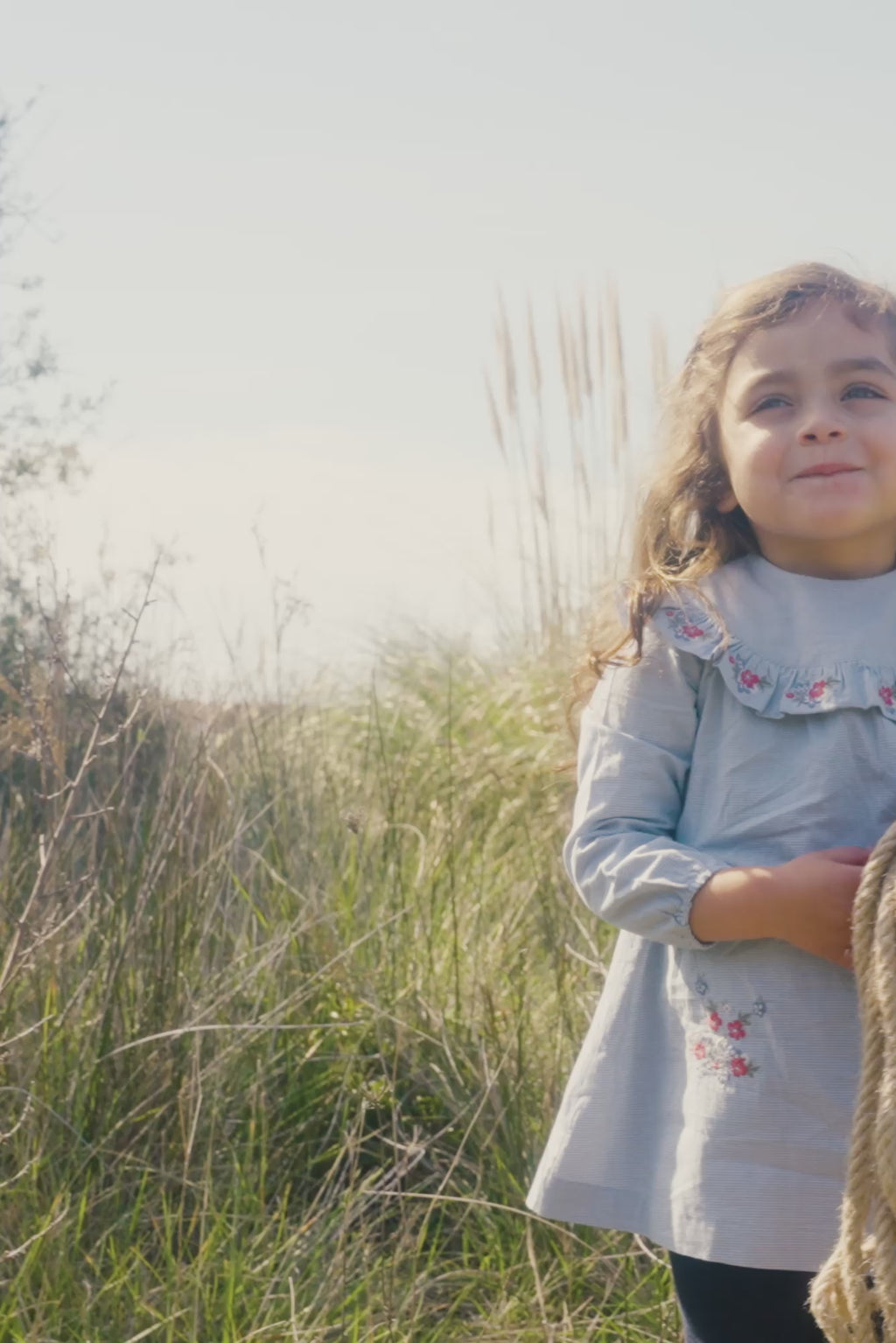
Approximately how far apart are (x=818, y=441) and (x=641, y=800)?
1.53 feet

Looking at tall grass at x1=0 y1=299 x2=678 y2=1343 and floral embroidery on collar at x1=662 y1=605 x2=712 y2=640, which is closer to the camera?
floral embroidery on collar at x1=662 y1=605 x2=712 y2=640

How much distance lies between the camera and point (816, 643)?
1793 millimetres

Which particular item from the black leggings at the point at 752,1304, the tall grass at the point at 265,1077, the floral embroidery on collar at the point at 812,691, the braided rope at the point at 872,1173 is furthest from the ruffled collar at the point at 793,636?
the tall grass at the point at 265,1077

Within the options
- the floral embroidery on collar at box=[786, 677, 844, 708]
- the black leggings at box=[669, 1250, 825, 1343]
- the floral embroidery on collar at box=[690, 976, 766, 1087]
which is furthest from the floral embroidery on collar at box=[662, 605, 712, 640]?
the black leggings at box=[669, 1250, 825, 1343]

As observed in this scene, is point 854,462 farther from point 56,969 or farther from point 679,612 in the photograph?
point 56,969

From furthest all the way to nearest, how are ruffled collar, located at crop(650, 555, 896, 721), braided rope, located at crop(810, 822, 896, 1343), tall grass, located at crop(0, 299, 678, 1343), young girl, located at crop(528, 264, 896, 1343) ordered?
tall grass, located at crop(0, 299, 678, 1343), ruffled collar, located at crop(650, 555, 896, 721), young girl, located at crop(528, 264, 896, 1343), braided rope, located at crop(810, 822, 896, 1343)

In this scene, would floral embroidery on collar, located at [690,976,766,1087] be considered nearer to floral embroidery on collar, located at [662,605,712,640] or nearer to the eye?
floral embroidery on collar, located at [662,605,712,640]

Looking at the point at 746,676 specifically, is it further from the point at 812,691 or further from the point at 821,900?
the point at 821,900

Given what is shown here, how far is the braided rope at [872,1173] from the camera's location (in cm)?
135

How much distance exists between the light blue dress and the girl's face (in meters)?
0.05

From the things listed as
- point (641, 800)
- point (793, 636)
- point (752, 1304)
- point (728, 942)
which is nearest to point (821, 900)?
point (728, 942)

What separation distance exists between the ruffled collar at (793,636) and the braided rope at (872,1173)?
14.4 inches

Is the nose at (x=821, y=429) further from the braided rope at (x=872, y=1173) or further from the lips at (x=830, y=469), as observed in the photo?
the braided rope at (x=872, y=1173)

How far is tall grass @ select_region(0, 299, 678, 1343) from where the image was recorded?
2.34 m
